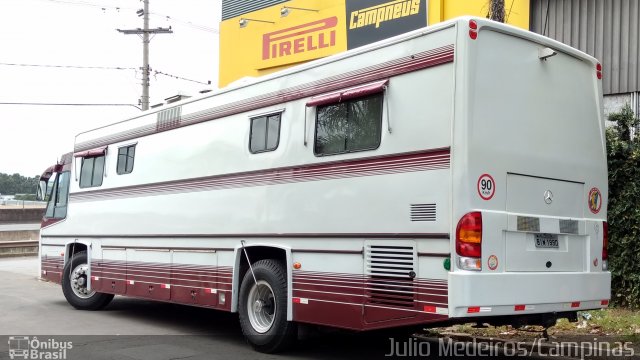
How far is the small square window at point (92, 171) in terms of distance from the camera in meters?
12.1

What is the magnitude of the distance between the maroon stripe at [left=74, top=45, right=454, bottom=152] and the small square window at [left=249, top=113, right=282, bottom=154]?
19 centimetres

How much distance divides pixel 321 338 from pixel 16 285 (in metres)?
10.9

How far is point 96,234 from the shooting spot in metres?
11.9

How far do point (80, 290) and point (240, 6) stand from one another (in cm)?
1039

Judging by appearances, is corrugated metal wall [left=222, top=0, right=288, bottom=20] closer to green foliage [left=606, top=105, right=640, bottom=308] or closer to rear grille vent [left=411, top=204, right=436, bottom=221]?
green foliage [left=606, top=105, right=640, bottom=308]

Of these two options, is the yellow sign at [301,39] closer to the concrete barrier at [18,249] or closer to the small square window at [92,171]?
the small square window at [92,171]

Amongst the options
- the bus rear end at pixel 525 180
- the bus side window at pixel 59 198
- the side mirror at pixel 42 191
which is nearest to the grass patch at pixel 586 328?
the bus rear end at pixel 525 180

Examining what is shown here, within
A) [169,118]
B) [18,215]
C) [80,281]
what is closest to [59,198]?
[80,281]

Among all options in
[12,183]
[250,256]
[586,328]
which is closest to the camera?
[250,256]

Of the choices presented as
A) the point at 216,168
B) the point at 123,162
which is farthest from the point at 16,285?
the point at 216,168

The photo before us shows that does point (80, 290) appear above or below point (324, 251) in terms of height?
below

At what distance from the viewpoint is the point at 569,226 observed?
693 centimetres

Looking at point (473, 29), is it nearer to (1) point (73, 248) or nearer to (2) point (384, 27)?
(1) point (73, 248)

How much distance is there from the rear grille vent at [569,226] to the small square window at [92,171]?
815 cm
